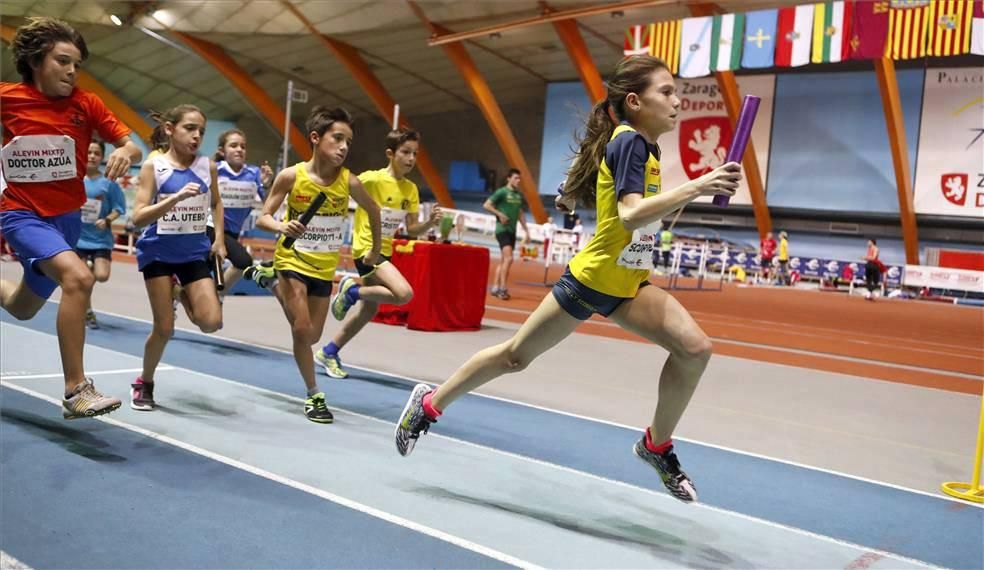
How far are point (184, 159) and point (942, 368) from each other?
887 centimetres

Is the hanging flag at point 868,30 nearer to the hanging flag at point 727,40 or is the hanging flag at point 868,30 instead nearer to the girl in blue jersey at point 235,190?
the hanging flag at point 727,40

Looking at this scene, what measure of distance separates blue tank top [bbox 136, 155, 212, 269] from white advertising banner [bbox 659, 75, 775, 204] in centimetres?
2442

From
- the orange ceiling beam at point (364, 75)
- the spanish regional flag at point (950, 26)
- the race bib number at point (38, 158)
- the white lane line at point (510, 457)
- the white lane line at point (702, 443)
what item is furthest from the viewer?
the orange ceiling beam at point (364, 75)

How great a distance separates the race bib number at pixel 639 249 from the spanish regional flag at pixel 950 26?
17.6 meters

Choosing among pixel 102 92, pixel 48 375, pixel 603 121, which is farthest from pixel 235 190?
pixel 102 92

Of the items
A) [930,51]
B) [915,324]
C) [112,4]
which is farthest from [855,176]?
[112,4]

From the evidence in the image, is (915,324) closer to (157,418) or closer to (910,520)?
(910,520)

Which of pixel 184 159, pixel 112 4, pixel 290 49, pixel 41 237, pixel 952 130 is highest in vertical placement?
pixel 290 49

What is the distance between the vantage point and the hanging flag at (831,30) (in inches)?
789

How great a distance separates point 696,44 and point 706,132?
699cm

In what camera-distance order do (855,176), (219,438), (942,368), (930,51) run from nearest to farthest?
(219,438) < (942,368) < (930,51) < (855,176)

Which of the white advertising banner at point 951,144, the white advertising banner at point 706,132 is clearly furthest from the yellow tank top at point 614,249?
the white advertising banner at point 706,132

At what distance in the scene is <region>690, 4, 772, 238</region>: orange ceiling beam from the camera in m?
25.5

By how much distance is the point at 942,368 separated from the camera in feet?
31.9
